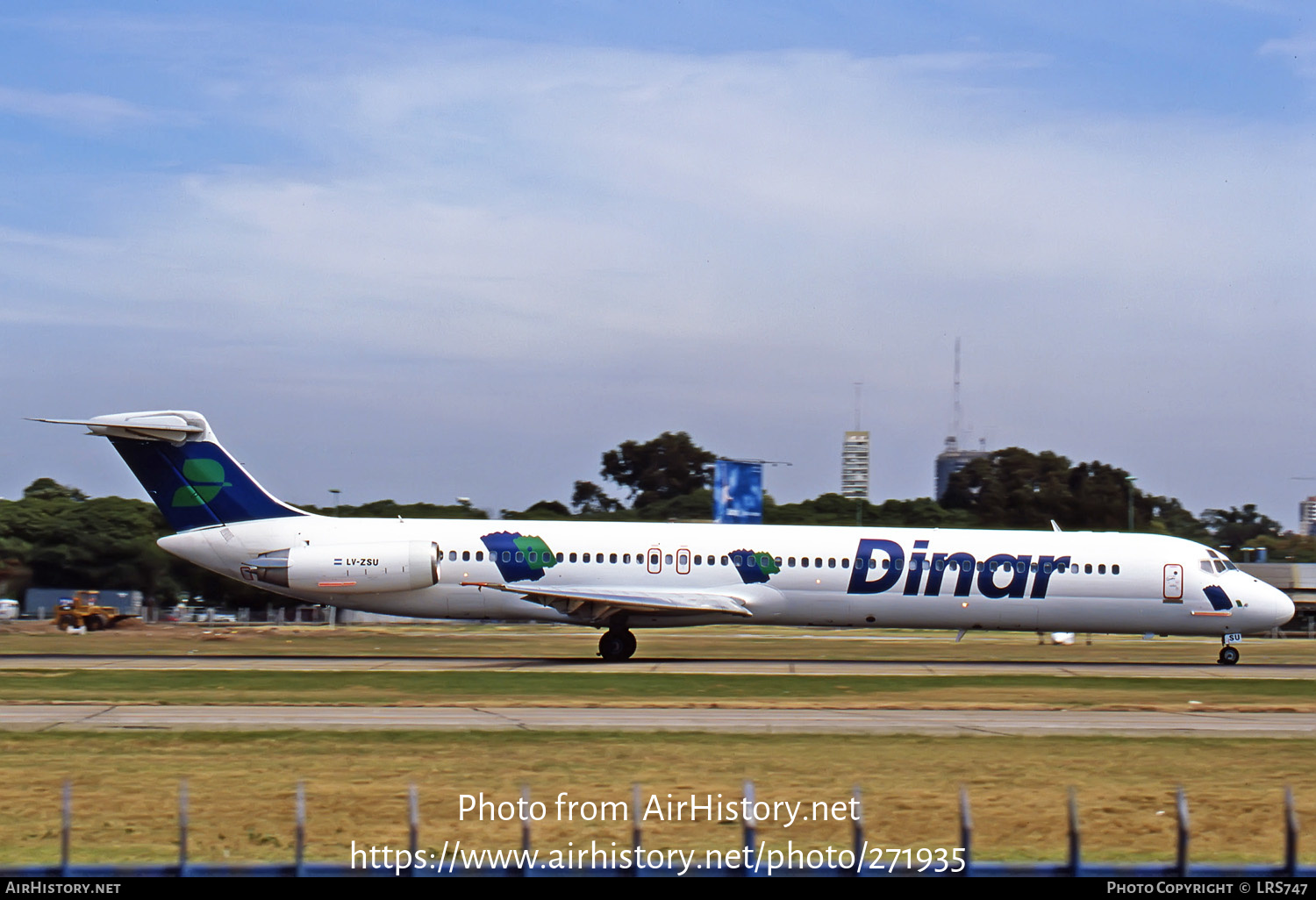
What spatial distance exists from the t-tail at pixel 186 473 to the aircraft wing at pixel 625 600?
21.1 ft

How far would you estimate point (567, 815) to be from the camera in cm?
1334

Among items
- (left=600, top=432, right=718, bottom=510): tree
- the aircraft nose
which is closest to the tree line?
(left=600, top=432, right=718, bottom=510): tree

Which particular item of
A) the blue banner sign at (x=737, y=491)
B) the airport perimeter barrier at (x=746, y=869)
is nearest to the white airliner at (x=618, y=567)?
the airport perimeter barrier at (x=746, y=869)

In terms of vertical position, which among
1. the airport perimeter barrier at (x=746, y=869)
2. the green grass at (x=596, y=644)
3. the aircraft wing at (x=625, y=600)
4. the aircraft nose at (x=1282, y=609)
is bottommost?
the green grass at (x=596, y=644)

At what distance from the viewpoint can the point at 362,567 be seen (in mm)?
33812

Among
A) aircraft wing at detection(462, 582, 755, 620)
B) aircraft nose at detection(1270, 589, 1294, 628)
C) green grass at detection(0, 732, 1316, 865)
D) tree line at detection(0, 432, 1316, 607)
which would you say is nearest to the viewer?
green grass at detection(0, 732, 1316, 865)

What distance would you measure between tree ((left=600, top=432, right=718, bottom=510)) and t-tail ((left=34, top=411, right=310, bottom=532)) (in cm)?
9040

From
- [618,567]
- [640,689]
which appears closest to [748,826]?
[640,689]

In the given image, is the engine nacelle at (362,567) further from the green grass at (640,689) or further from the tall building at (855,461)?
the tall building at (855,461)

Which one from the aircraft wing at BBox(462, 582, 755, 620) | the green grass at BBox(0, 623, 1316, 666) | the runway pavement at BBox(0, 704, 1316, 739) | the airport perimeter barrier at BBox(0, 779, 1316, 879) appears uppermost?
the aircraft wing at BBox(462, 582, 755, 620)

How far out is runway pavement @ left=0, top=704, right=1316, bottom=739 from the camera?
66.6 ft

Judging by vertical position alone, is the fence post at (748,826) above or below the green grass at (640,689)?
above

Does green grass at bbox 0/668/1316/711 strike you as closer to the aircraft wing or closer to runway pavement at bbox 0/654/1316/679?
runway pavement at bbox 0/654/1316/679

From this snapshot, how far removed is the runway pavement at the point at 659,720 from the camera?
2031cm
